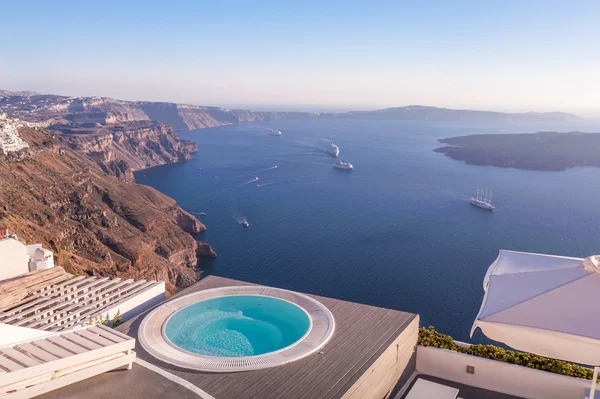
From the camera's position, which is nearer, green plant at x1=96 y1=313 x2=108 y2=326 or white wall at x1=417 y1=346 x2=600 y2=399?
white wall at x1=417 y1=346 x2=600 y2=399

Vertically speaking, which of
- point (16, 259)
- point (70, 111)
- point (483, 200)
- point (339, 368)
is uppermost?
point (70, 111)

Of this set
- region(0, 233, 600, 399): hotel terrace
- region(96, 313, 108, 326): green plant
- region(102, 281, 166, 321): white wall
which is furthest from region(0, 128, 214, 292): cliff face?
region(96, 313, 108, 326): green plant

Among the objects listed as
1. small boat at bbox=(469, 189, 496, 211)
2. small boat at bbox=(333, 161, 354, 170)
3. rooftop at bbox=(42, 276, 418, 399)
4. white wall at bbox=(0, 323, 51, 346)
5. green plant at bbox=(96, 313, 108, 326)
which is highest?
white wall at bbox=(0, 323, 51, 346)

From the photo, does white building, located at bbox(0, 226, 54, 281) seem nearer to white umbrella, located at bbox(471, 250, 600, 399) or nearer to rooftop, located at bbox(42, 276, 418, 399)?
rooftop, located at bbox(42, 276, 418, 399)

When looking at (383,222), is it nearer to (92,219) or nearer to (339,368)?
(92,219)

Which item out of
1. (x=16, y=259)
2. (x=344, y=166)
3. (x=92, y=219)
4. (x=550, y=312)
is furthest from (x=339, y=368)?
(x=344, y=166)

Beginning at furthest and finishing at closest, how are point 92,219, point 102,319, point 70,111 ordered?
1. point 70,111
2. point 92,219
3. point 102,319

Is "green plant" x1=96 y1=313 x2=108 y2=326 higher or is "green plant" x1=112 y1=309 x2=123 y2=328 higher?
"green plant" x1=96 y1=313 x2=108 y2=326
